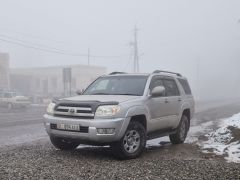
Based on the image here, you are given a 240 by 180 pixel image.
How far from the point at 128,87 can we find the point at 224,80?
102947mm

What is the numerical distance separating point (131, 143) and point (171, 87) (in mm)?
2691

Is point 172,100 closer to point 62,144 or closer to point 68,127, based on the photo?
point 62,144

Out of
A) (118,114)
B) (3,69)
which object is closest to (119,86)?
(118,114)

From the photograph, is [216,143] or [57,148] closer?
[57,148]

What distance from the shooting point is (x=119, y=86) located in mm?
Result: 9289

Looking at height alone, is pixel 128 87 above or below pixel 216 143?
above

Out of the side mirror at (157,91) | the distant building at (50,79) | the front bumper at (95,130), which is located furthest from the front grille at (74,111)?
the distant building at (50,79)

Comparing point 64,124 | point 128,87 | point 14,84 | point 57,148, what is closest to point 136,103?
point 128,87

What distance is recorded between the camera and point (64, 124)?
26.3ft

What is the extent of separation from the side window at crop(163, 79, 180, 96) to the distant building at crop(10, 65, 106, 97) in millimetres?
54221

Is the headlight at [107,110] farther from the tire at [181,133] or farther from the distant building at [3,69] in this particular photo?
the distant building at [3,69]

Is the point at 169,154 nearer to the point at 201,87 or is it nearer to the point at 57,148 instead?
the point at 57,148

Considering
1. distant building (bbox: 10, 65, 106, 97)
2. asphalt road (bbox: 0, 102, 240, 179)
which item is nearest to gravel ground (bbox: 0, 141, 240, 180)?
asphalt road (bbox: 0, 102, 240, 179)

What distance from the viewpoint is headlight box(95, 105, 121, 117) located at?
779 centimetres
